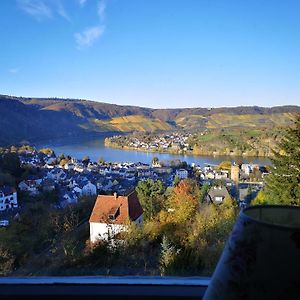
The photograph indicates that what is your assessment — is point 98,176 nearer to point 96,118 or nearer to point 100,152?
point 100,152

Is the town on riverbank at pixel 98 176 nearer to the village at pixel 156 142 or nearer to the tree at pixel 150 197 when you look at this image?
the tree at pixel 150 197

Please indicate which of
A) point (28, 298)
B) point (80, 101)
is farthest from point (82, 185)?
point (80, 101)

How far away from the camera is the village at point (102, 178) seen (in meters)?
8.04

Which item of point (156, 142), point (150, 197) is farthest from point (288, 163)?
point (156, 142)

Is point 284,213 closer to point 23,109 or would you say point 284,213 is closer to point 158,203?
point 158,203

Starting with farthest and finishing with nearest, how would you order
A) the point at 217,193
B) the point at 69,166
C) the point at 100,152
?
the point at 100,152, the point at 69,166, the point at 217,193

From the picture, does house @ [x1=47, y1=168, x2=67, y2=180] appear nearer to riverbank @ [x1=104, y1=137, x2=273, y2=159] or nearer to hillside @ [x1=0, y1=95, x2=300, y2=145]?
hillside @ [x1=0, y1=95, x2=300, y2=145]

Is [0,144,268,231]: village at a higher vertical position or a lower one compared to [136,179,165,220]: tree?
lower

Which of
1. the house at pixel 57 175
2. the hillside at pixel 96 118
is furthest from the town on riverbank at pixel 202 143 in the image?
the house at pixel 57 175

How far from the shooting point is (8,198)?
8.85 metres

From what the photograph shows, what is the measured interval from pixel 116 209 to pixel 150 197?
97cm

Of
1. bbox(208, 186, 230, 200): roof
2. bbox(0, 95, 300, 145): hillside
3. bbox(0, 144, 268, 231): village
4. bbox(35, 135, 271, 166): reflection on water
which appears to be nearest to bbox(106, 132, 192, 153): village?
bbox(35, 135, 271, 166): reflection on water

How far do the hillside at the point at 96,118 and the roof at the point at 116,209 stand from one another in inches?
550

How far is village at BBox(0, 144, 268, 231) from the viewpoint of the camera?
26.4 ft
